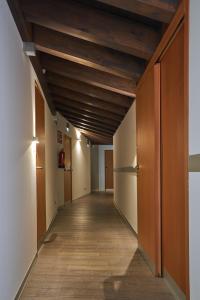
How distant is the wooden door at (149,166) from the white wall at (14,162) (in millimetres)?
1354

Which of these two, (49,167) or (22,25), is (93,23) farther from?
(49,167)

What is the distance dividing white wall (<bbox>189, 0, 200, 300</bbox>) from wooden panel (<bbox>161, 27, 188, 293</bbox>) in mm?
299

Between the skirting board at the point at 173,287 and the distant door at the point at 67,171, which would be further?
the distant door at the point at 67,171

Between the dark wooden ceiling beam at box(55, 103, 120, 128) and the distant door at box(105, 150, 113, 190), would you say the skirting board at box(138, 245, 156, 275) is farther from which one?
the distant door at box(105, 150, 113, 190)

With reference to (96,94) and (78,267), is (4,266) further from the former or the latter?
(96,94)

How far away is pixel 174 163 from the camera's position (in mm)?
2359

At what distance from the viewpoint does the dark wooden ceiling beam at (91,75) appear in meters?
3.84

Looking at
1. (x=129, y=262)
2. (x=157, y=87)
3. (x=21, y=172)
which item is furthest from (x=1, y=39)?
(x=129, y=262)

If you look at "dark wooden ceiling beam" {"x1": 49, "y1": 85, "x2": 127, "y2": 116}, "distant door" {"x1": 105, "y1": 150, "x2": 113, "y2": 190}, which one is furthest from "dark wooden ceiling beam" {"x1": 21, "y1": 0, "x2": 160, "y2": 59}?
"distant door" {"x1": 105, "y1": 150, "x2": 113, "y2": 190}

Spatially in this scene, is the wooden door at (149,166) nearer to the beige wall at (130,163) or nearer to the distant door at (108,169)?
the beige wall at (130,163)

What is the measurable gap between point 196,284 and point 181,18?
6.03ft

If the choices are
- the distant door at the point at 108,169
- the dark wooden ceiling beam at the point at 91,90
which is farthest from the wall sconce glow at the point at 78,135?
the dark wooden ceiling beam at the point at 91,90

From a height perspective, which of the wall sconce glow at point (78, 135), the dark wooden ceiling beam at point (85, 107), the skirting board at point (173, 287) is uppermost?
the dark wooden ceiling beam at point (85, 107)

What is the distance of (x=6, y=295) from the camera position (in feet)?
6.38
